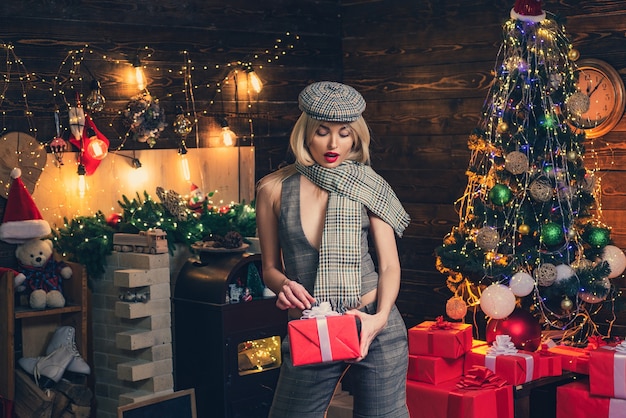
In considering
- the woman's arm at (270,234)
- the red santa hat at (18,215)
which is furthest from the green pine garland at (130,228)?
the woman's arm at (270,234)

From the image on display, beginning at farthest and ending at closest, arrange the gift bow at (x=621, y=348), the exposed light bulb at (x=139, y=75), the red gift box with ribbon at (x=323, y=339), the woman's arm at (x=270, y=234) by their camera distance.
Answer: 1. the exposed light bulb at (x=139, y=75)
2. the gift bow at (x=621, y=348)
3. the woman's arm at (x=270, y=234)
4. the red gift box with ribbon at (x=323, y=339)

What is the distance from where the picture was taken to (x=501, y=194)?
475 centimetres

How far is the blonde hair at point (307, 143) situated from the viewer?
3.02m

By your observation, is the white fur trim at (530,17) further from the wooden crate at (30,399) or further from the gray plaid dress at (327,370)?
the wooden crate at (30,399)

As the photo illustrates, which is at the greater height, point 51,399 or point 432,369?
point 432,369

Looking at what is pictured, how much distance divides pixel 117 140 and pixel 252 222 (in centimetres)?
82

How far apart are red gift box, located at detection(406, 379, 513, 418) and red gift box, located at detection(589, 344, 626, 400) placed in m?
0.37

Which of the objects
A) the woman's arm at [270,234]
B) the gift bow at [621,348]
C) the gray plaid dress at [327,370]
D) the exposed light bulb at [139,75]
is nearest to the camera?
the gray plaid dress at [327,370]

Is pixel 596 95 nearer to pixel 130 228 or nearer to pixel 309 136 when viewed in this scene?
pixel 130 228

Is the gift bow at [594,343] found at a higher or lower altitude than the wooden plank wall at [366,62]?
lower

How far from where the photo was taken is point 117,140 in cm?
530

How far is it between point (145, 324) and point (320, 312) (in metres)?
2.22

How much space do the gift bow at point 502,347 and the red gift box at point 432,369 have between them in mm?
172

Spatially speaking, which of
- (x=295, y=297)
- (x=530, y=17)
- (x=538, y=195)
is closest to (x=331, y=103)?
(x=295, y=297)
